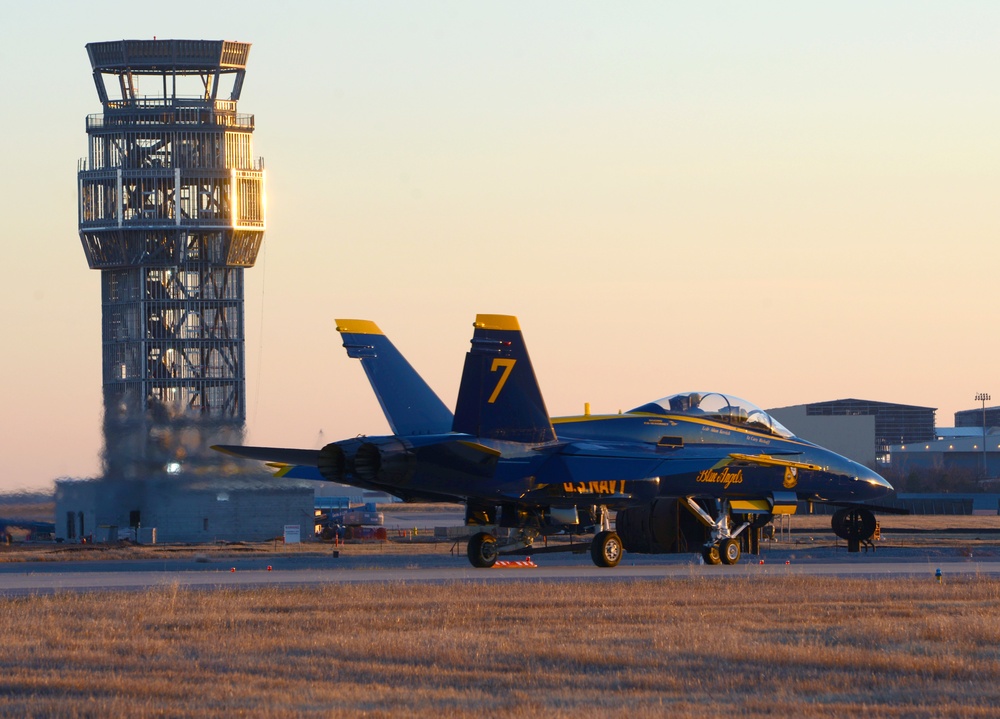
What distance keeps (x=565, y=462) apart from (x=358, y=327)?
295 inches

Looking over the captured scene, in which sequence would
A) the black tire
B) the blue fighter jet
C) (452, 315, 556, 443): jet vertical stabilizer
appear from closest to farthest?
the blue fighter jet → (452, 315, 556, 443): jet vertical stabilizer → the black tire

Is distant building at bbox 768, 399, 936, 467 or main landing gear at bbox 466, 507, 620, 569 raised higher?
distant building at bbox 768, 399, 936, 467

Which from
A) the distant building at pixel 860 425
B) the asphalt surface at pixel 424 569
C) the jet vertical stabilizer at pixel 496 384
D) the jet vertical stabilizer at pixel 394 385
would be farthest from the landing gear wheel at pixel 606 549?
Result: the distant building at pixel 860 425

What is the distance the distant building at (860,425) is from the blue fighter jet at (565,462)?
94969 millimetres

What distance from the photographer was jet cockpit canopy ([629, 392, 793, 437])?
110 ft

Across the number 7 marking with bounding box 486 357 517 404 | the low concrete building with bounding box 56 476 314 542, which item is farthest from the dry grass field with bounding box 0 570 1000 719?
the low concrete building with bounding box 56 476 314 542

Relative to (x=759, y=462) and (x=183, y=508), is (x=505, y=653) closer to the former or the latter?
(x=759, y=462)

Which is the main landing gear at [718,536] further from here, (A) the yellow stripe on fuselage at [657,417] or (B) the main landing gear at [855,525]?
(B) the main landing gear at [855,525]

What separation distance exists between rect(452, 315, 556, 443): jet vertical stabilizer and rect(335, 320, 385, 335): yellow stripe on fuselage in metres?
6.45

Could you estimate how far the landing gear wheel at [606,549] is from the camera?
105ft

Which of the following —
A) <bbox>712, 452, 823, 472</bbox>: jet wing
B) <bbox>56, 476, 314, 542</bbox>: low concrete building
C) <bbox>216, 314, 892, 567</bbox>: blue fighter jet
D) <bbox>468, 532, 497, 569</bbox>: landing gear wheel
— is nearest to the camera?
<bbox>216, 314, 892, 567</bbox>: blue fighter jet

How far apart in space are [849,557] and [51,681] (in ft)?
83.2

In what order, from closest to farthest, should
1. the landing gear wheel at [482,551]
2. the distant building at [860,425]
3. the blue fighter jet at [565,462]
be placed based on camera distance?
the blue fighter jet at [565,462] < the landing gear wheel at [482,551] < the distant building at [860,425]

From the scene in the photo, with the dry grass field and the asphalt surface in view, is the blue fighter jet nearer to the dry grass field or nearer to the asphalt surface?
the asphalt surface
